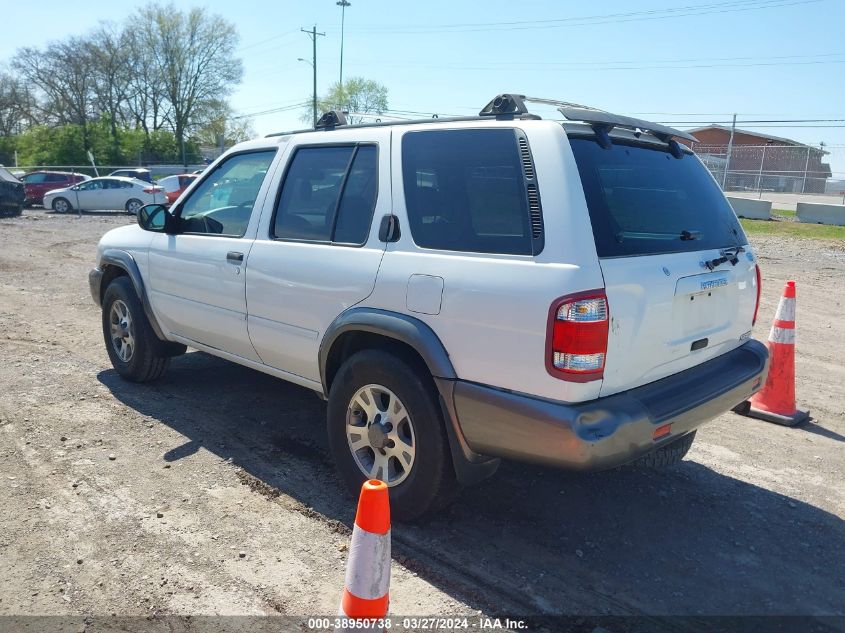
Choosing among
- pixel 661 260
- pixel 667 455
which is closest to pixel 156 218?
pixel 661 260

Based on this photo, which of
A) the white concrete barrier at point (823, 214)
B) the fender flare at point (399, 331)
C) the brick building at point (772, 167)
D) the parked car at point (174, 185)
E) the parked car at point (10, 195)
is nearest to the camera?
the fender flare at point (399, 331)

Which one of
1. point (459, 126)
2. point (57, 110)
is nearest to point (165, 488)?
point (459, 126)

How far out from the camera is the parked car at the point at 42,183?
2818 centimetres

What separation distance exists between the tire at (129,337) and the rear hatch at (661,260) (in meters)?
3.82

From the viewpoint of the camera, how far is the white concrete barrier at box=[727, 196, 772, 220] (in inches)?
901

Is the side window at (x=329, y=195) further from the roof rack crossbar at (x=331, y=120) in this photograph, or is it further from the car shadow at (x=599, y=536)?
the car shadow at (x=599, y=536)

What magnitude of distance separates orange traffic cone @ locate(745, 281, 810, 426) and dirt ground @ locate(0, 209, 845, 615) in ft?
0.50

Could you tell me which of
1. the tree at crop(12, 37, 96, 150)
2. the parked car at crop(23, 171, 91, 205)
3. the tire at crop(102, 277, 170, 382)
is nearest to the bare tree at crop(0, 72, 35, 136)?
the tree at crop(12, 37, 96, 150)

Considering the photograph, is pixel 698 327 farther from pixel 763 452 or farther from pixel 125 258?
pixel 125 258

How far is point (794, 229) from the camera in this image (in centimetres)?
2014

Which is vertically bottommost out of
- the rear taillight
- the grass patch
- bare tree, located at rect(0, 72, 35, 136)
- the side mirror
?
the grass patch

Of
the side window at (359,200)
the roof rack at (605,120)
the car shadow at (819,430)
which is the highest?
the roof rack at (605,120)

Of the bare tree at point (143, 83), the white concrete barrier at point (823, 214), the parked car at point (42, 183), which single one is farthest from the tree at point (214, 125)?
the white concrete barrier at point (823, 214)

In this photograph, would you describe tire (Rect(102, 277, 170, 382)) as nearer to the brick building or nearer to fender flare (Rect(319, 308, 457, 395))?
fender flare (Rect(319, 308, 457, 395))
